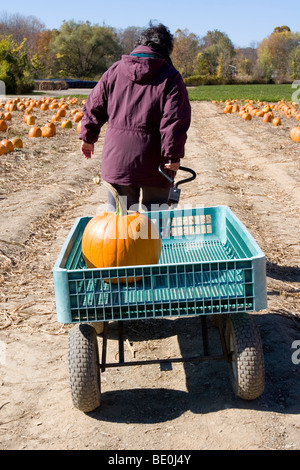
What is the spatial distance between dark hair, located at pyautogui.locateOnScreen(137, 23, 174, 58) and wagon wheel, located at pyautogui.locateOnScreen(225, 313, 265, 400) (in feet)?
5.99

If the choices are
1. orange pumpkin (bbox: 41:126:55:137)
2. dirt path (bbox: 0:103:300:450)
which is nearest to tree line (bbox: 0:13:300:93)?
orange pumpkin (bbox: 41:126:55:137)

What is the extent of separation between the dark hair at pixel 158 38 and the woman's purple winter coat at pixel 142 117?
0.07m

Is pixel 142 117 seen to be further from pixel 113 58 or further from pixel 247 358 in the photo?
pixel 113 58

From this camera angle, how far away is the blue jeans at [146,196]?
3.96m

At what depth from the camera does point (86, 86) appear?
180 feet

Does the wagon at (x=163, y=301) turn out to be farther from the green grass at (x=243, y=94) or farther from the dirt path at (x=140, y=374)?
the green grass at (x=243, y=94)

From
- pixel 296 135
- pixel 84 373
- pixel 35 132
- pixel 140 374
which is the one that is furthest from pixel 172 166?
pixel 35 132

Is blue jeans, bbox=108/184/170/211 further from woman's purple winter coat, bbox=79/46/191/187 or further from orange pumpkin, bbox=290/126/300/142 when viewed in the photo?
orange pumpkin, bbox=290/126/300/142

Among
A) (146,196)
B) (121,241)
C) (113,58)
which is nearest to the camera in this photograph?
(121,241)

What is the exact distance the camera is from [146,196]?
4.02 metres

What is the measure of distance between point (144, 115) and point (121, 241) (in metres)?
0.95

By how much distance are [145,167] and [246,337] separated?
1392mm

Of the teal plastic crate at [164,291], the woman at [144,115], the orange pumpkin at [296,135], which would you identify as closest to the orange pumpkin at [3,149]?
the orange pumpkin at [296,135]
